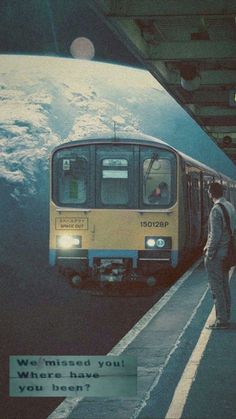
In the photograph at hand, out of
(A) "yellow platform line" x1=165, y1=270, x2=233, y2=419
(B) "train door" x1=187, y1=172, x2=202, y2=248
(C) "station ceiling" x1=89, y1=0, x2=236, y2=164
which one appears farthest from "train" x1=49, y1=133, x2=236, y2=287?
(A) "yellow platform line" x1=165, y1=270, x2=233, y2=419

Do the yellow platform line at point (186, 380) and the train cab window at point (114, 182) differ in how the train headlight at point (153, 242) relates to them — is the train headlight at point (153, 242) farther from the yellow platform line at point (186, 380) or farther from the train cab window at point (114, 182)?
the yellow platform line at point (186, 380)

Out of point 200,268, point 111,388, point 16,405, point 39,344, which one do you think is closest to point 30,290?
point 200,268

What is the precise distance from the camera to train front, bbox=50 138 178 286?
13750 millimetres

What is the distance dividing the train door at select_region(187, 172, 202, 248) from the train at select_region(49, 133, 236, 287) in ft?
5.88

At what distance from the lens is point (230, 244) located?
8.56m

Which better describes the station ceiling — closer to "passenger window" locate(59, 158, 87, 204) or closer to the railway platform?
"passenger window" locate(59, 158, 87, 204)

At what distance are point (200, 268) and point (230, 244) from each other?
28.5 feet

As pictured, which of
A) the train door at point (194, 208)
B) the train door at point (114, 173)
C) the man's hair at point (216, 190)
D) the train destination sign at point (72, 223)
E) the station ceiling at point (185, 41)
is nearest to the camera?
the man's hair at point (216, 190)

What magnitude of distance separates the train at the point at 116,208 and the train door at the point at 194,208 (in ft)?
5.88

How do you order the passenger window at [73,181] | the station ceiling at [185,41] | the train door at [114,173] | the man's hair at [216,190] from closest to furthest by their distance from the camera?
the man's hair at [216,190]
the station ceiling at [185,41]
the train door at [114,173]
the passenger window at [73,181]

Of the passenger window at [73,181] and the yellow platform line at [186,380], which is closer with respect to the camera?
the yellow platform line at [186,380]

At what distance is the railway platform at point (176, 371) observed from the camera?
17.0 ft

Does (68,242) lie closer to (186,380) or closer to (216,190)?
(216,190)

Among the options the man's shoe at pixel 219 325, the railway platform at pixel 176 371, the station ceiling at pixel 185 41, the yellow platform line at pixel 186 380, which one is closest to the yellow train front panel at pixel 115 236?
the station ceiling at pixel 185 41
